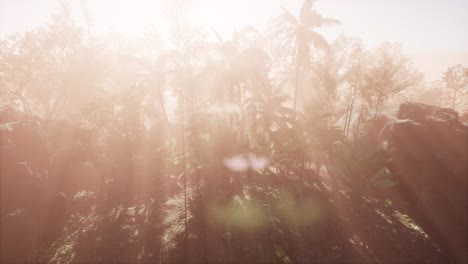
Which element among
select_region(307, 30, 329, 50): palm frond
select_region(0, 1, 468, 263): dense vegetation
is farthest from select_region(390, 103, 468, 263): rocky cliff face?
select_region(307, 30, 329, 50): palm frond

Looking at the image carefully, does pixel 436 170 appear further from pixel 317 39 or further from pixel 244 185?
pixel 317 39

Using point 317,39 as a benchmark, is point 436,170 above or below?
below

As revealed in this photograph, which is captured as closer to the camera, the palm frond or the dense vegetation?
the dense vegetation

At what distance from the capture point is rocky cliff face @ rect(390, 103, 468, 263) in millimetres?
10711

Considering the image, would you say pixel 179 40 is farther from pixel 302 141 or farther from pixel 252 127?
pixel 302 141

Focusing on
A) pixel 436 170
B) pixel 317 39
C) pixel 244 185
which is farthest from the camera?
pixel 317 39

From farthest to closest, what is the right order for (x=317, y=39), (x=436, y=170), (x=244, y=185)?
(x=317, y=39), (x=244, y=185), (x=436, y=170)

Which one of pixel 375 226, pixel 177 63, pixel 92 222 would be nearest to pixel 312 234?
pixel 375 226

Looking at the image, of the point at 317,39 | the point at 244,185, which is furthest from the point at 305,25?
the point at 244,185

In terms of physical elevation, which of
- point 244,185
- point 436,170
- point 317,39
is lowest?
point 244,185

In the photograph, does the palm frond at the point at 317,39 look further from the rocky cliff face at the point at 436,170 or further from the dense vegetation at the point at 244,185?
the rocky cliff face at the point at 436,170

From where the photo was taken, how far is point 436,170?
12078 mm

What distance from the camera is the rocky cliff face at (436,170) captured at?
35.1 ft

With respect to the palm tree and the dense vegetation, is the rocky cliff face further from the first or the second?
the palm tree
